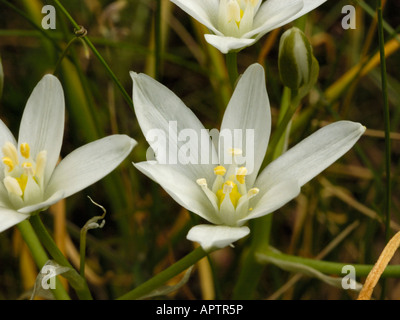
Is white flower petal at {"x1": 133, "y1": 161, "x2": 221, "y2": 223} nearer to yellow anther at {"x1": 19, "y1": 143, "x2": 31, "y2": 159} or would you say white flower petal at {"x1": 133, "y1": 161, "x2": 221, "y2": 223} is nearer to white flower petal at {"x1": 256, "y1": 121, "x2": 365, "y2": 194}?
white flower petal at {"x1": 256, "y1": 121, "x2": 365, "y2": 194}

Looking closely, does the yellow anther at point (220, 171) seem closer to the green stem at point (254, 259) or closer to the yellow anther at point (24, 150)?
the green stem at point (254, 259)

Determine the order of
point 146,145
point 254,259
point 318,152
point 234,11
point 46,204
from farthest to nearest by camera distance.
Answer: point 146,145 → point 254,259 → point 234,11 → point 318,152 → point 46,204

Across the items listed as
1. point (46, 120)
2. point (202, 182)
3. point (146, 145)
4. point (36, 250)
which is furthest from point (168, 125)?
point (146, 145)

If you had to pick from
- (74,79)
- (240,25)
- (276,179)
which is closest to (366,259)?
(276,179)

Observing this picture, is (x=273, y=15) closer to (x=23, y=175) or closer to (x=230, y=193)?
(x=230, y=193)

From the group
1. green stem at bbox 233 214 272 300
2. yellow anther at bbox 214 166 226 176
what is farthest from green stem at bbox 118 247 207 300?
green stem at bbox 233 214 272 300

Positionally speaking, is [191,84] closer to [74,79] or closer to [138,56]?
[138,56]

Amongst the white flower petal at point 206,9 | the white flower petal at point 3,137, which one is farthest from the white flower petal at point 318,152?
the white flower petal at point 3,137
